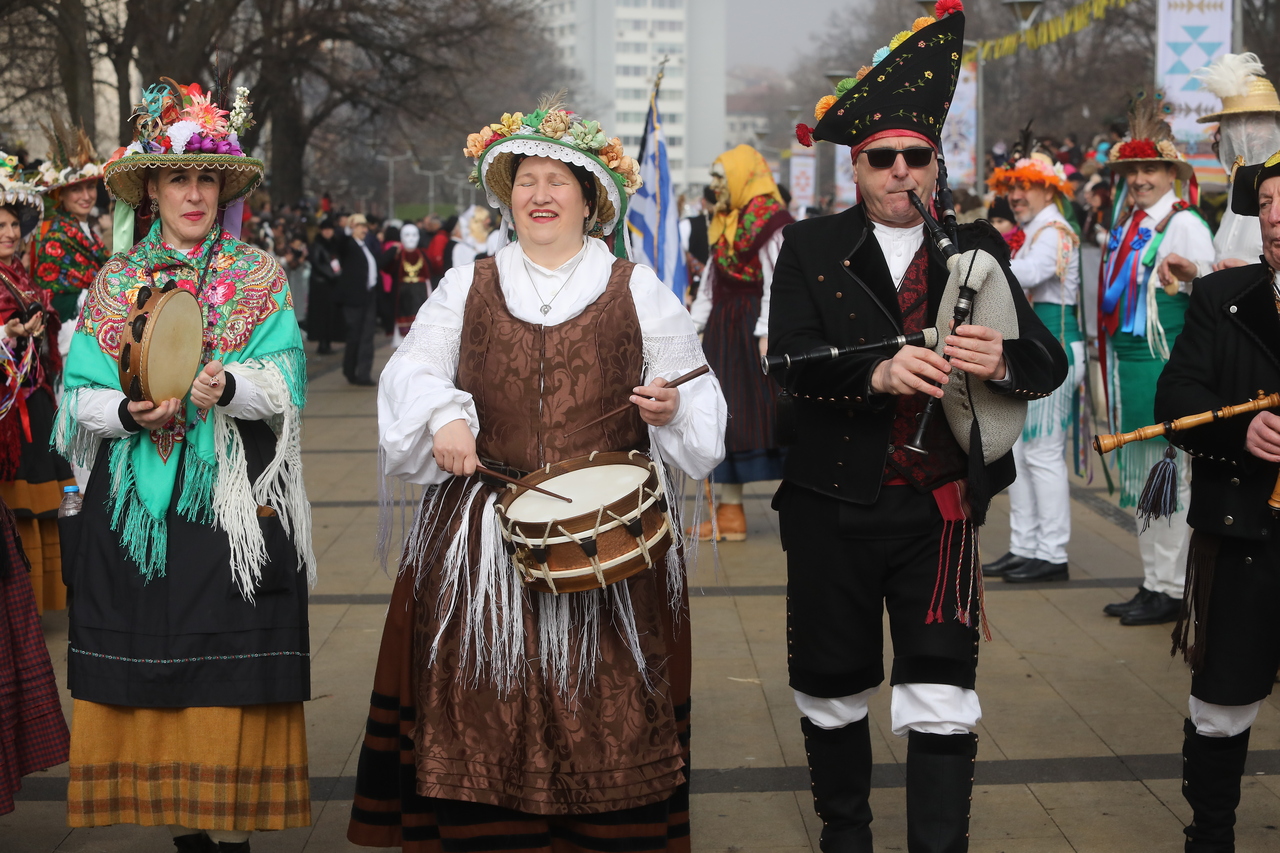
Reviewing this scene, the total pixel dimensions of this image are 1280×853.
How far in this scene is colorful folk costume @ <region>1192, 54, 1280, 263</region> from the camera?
5.30 metres

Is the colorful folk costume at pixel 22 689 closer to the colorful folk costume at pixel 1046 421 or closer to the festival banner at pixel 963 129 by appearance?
the colorful folk costume at pixel 1046 421

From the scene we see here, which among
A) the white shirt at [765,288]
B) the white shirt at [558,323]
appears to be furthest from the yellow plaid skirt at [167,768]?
the white shirt at [765,288]

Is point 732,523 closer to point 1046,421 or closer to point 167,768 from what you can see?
point 1046,421

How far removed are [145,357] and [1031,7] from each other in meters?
16.6

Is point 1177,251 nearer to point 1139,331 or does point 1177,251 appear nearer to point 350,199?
point 1139,331

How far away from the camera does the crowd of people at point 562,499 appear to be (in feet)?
11.3

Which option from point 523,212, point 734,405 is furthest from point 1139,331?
point 523,212

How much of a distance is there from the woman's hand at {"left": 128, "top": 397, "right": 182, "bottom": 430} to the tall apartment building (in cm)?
13668

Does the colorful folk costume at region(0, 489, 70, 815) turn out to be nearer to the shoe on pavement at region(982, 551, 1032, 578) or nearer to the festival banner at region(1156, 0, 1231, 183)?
Result: the shoe on pavement at region(982, 551, 1032, 578)

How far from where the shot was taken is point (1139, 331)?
6.14 meters

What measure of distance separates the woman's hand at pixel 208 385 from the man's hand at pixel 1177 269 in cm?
356

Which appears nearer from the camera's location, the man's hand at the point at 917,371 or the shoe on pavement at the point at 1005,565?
the man's hand at the point at 917,371

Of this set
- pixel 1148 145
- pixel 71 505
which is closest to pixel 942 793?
pixel 71 505

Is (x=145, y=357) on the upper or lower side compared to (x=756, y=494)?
upper
